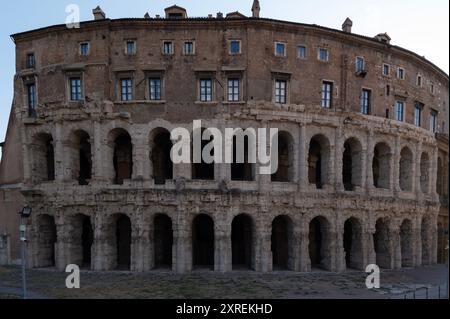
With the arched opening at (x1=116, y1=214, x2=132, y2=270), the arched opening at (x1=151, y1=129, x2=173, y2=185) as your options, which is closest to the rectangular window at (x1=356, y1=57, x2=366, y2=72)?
the arched opening at (x1=151, y1=129, x2=173, y2=185)

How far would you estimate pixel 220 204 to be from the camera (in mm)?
20828

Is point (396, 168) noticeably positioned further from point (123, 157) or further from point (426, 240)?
point (123, 157)

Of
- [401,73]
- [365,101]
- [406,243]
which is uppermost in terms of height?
[401,73]

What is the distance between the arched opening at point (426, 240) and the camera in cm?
2756

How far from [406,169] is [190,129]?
19.0 metres

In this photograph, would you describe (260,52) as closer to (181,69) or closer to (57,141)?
(181,69)

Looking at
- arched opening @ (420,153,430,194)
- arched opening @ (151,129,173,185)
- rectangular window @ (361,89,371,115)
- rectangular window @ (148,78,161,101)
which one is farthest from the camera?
arched opening @ (420,153,430,194)

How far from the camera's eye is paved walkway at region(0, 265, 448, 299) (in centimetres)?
1602

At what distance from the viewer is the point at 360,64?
24.3 meters

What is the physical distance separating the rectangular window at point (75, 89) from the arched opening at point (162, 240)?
10468 millimetres

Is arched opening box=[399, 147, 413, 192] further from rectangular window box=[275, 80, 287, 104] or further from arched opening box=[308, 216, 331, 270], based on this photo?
rectangular window box=[275, 80, 287, 104]

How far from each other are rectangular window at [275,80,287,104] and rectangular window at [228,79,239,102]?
111 inches

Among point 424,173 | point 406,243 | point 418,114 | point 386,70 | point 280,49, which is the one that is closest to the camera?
point 280,49

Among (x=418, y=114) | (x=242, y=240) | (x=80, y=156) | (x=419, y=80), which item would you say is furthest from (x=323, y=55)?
(x=80, y=156)
